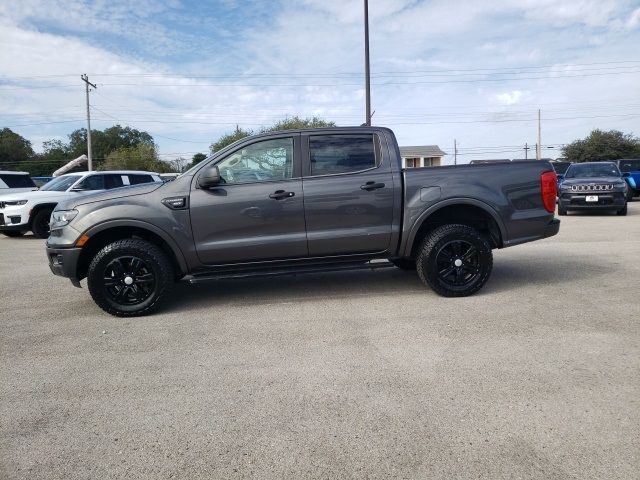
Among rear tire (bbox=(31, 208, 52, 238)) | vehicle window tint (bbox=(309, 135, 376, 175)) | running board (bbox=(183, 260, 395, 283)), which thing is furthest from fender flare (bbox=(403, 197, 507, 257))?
rear tire (bbox=(31, 208, 52, 238))

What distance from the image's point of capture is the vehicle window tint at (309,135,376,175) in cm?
520

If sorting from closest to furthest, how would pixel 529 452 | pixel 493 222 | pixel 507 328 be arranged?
pixel 529 452 → pixel 507 328 → pixel 493 222

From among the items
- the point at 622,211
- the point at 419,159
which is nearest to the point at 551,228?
the point at 622,211

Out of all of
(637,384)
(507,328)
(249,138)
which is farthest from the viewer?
(249,138)

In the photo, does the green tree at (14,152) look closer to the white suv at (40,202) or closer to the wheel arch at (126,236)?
the white suv at (40,202)

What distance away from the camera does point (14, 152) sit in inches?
3196

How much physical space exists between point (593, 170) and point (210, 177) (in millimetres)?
13746

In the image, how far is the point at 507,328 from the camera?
4242 mm

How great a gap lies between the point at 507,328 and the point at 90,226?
407cm

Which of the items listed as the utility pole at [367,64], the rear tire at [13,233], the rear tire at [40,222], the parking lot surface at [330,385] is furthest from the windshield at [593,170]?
the rear tire at [13,233]

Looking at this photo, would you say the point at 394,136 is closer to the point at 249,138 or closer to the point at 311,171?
the point at 311,171

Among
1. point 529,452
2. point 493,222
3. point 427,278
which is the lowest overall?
point 529,452

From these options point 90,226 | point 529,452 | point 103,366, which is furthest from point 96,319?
point 529,452

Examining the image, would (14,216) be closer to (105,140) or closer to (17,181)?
Answer: (17,181)
